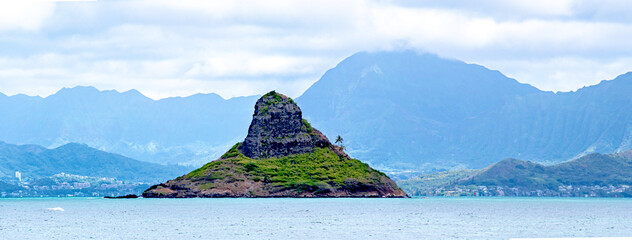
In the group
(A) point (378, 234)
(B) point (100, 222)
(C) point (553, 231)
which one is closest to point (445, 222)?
(C) point (553, 231)

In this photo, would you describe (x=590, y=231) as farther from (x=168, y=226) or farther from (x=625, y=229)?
(x=168, y=226)

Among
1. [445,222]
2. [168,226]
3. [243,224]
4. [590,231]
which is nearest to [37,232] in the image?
[168,226]

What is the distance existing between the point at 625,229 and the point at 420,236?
4221cm

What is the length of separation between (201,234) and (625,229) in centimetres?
6944

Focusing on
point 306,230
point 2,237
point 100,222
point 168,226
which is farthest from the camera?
point 100,222

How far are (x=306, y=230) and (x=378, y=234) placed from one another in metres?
13.1

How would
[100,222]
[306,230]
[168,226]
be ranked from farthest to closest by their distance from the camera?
[100,222]
[168,226]
[306,230]

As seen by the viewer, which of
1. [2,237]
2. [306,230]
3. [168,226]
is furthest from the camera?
[168,226]

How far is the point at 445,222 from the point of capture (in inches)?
6599

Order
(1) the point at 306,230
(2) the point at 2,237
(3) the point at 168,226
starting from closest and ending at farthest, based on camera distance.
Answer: (2) the point at 2,237 < (1) the point at 306,230 < (3) the point at 168,226

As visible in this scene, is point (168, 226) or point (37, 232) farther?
point (168, 226)

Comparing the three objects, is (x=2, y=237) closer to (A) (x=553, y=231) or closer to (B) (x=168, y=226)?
(B) (x=168, y=226)

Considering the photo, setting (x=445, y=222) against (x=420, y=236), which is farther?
(x=445, y=222)

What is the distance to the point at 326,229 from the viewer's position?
142 meters
